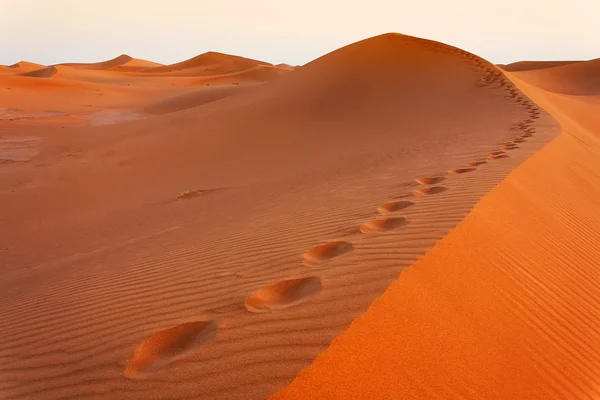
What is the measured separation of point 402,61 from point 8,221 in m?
13.6

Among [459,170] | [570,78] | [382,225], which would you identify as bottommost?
[382,225]

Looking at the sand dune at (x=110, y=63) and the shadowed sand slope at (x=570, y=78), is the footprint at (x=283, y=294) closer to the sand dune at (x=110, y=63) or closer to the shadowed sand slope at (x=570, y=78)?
the shadowed sand slope at (x=570, y=78)

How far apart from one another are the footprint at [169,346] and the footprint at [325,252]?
101 cm

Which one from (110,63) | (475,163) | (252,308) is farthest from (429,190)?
(110,63)

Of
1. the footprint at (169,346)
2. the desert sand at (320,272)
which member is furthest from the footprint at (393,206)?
the footprint at (169,346)

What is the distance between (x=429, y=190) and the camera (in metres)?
5.18

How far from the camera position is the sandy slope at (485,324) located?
2182 mm

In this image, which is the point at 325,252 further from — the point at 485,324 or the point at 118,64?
the point at 118,64

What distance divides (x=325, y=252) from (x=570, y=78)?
41548mm

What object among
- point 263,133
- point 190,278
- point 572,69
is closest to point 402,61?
point 263,133

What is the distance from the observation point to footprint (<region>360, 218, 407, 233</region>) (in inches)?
156

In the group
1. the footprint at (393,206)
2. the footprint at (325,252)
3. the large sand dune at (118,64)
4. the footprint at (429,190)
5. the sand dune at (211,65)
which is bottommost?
the footprint at (325,252)

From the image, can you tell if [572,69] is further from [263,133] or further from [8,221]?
[8,221]

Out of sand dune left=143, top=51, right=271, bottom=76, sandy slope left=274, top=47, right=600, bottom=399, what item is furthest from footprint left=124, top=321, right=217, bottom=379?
sand dune left=143, top=51, right=271, bottom=76
